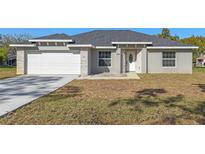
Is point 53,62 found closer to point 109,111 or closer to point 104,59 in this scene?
point 104,59

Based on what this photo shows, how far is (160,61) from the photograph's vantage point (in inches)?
848

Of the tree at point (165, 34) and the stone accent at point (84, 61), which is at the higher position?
the tree at point (165, 34)

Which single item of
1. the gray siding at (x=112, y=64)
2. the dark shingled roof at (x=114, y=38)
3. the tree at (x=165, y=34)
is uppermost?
the tree at (x=165, y=34)

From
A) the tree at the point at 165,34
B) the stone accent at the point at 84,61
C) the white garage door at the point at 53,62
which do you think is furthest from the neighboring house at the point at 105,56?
the tree at the point at 165,34

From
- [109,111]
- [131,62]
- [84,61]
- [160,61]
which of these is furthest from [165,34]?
[109,111]

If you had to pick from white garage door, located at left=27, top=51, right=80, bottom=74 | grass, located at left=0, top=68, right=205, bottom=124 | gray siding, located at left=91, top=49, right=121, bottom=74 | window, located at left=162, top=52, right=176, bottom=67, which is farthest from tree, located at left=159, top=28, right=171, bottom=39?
grass, located at left=0, top=68, right=205, bottom=124

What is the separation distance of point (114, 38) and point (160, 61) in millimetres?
5573

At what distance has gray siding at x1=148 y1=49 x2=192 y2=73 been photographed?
70.5 ft

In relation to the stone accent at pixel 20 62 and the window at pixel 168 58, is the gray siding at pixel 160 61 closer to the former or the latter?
the window at pixel 168 58

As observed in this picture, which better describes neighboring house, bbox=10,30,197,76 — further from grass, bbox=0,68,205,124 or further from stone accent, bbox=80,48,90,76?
grass, bbox=0,68,205,124

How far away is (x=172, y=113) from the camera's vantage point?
6141 mm

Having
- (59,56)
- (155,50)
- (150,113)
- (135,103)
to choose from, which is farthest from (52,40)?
(150,113)

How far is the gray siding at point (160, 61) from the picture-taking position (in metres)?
21.5

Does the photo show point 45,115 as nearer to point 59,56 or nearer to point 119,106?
point 119,106
